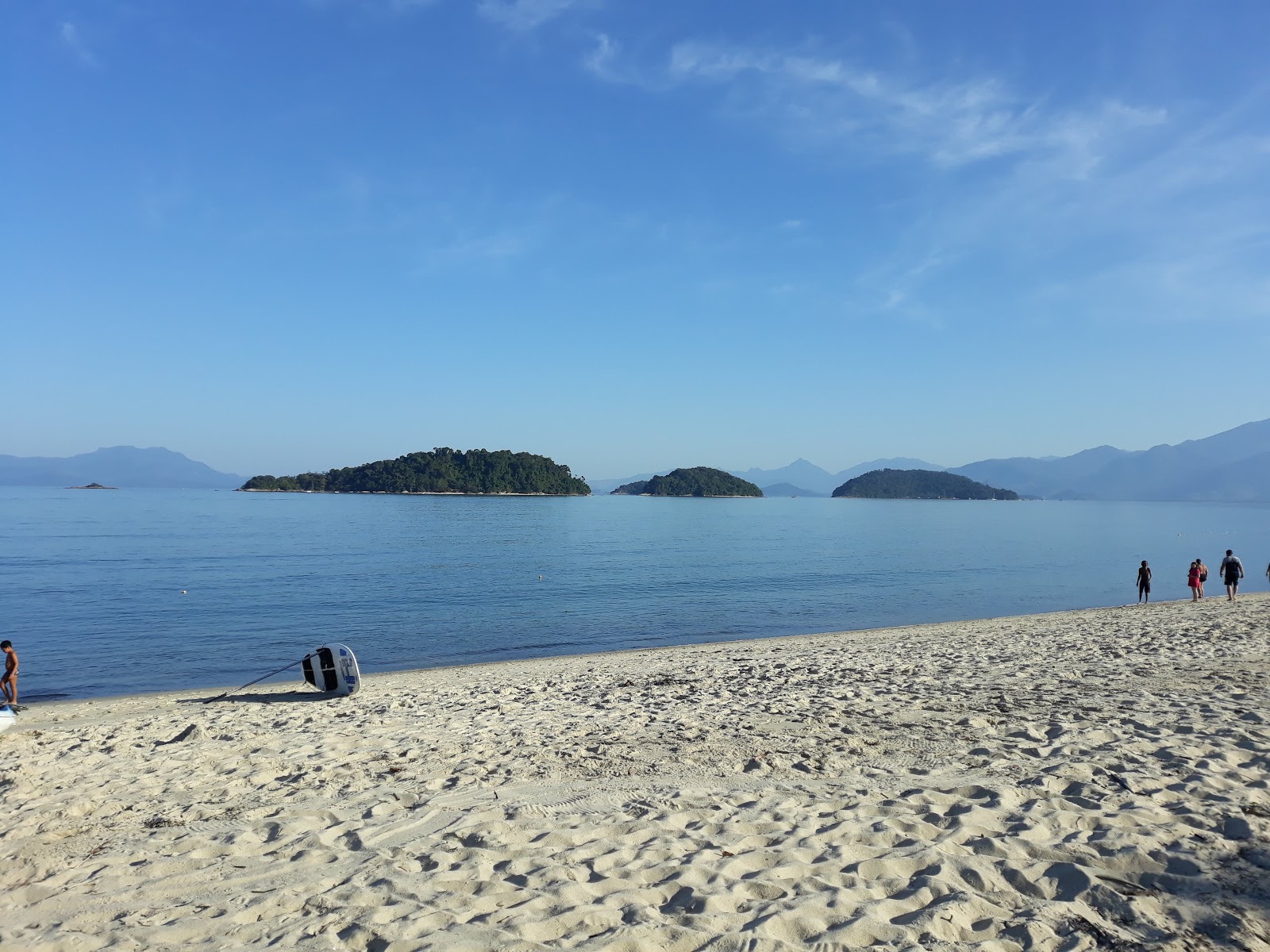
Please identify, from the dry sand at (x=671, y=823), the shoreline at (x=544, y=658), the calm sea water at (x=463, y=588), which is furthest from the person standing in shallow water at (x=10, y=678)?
the dry sand at (x=671, y=823)

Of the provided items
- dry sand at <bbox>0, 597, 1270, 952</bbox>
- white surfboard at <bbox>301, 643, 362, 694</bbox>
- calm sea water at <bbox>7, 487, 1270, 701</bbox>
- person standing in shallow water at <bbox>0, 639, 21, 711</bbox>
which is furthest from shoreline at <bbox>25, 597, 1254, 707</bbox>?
dry sand at <bbox>0, 597, 1270, 952</bbox>

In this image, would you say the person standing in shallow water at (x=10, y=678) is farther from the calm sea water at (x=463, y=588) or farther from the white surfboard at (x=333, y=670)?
the white surfboard at (x=333, y=670)

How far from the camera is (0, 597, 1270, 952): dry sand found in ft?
14.8

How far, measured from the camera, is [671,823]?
6047 millimetres

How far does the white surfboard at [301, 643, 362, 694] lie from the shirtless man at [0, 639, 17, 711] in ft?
19.6

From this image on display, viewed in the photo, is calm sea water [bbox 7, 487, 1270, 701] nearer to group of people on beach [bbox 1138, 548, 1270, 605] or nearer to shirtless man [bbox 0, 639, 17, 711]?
shirtless man [bbox 0, 639, 17, 711]

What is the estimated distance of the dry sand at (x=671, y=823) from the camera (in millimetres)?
4523

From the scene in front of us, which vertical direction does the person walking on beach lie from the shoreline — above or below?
above

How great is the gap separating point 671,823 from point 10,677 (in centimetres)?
1476

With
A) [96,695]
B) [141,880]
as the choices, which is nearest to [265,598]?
[96,695]

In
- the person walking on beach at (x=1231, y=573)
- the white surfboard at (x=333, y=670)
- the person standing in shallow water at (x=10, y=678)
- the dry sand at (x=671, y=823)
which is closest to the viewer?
the dry sand at (x=671, y=823)

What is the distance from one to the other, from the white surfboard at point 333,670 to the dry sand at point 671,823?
5.30ft

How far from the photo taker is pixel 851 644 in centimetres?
1898

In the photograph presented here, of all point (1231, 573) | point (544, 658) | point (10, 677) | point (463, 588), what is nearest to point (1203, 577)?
point (1231, 573)
